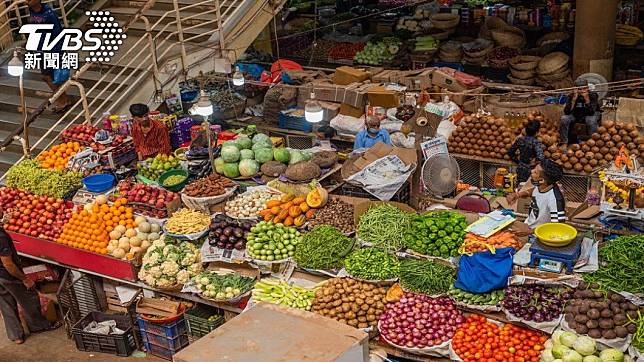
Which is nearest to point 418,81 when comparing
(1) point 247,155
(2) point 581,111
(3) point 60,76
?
(2) point 581,111

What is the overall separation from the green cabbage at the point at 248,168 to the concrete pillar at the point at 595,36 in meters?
6.60

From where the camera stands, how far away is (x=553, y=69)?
12.8 meters

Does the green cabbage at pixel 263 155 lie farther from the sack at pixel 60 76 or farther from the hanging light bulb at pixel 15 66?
the sack at pixel 60 76

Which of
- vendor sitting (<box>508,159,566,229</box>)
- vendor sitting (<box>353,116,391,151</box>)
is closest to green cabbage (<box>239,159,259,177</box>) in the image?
vendor sitting (<box>353,116,391,151</box>)

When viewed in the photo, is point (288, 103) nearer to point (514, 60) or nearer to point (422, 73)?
point (422, 73)

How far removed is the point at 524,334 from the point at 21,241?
644cm

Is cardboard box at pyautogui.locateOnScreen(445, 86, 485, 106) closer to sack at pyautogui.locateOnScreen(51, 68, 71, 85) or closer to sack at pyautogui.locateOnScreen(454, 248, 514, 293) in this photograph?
sack at pyautogui.locateOnScreen(454, 248, 514, 293)

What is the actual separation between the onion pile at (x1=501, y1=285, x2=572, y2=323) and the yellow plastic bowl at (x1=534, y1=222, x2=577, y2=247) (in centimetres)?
42

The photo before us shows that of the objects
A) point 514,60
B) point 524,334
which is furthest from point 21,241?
point 514,60

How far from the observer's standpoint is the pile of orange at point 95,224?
887cm

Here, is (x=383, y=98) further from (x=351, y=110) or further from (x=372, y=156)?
(x=372, y=156)

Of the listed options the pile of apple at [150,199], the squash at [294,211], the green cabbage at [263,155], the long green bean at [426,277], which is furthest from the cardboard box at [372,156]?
the pile of apple at [150,199]

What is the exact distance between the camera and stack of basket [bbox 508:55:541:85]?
13086 mm

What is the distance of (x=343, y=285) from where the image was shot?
7.39 m
